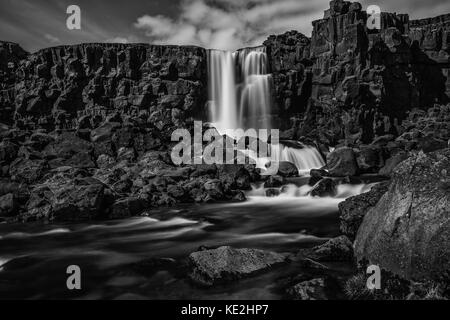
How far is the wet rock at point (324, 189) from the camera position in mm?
27562

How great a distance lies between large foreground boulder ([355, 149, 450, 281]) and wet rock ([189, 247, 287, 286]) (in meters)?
3.00

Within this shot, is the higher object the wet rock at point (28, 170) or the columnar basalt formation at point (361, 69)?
the columnar basalt formation at point (361, 69)

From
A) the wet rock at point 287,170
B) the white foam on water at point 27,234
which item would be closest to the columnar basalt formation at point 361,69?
the wet rock at point 287,170

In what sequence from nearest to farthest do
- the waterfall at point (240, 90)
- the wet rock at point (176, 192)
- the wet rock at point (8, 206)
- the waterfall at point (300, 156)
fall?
the wet rock at point (8, 206) → the wet rock at point (176, 192) → the waterfall at point (300, 156) → the waterfall at point (240, 90)

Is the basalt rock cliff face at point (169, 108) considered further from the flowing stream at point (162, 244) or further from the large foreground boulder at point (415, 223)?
the large foreground boulder at point (415, 223)

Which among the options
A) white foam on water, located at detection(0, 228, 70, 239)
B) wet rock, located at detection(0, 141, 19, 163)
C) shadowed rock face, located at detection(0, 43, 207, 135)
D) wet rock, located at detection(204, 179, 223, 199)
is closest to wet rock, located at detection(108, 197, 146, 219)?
white foam on water, located at detection(0, 228, 70, 239)

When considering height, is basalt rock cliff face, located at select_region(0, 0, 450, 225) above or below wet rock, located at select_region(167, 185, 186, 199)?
above

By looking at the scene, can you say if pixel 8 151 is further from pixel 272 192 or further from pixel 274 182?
pixel 272 192

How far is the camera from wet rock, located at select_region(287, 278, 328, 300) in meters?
8.59

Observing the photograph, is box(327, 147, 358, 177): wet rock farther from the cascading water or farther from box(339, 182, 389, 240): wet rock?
the cascading water

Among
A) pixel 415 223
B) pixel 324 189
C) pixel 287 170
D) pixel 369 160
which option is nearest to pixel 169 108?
pixel 287 170

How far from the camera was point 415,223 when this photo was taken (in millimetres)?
8891

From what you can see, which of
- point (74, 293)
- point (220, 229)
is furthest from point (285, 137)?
point (74, 293)

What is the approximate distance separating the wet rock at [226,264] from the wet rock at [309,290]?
1.74m
